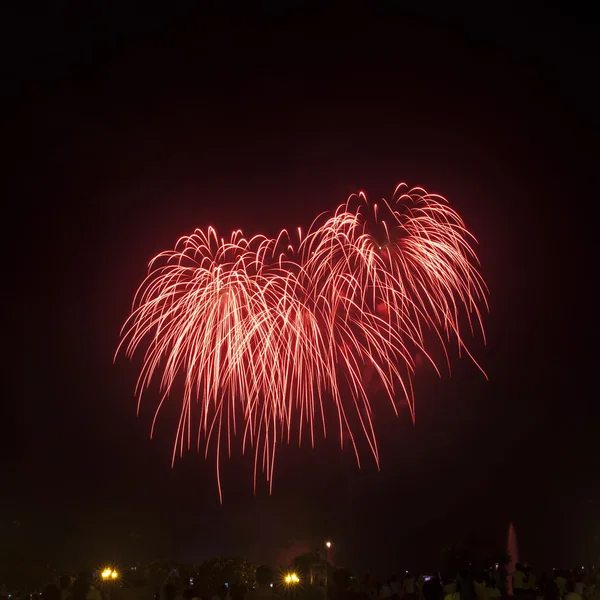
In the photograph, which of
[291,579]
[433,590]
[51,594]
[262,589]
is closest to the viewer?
[51,594]

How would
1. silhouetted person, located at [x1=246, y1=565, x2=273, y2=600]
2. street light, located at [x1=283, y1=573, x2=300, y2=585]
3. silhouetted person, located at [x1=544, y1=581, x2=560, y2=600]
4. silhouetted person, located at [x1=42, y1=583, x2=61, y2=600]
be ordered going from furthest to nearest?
street light, located at [x1=283, y1=573, x2=300, y2=585], silhouetted person, located at [x1=544, y1=581, x2=560, y2=600], silhouetted person, located at [x1=246, y1=565, x2=273, y2=600], silhouetted person, located at [x1=42, y1=583, x2=61, y2=600]

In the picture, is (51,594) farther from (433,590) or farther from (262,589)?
(433,590)

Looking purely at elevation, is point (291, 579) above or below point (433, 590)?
above

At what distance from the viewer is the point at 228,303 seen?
71.2ft

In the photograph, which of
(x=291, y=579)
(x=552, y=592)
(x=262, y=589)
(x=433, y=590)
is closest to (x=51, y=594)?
(x=262, y=589)

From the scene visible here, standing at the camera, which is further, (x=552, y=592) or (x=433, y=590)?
(x=552, y=592)

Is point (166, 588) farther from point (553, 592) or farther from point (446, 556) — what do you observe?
point (446, 556)

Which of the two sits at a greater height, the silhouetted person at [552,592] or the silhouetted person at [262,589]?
the silhouetted person at [262,589]

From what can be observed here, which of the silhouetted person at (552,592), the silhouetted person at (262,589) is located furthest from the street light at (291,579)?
the silhouetted person at (552,592)

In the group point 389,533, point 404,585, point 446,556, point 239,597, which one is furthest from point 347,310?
point 389,533

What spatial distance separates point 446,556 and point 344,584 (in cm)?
1601

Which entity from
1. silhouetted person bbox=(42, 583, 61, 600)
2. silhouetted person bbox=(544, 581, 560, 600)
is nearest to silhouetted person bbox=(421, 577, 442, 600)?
silhouetted person bbox=(544, 581, 560, 600)

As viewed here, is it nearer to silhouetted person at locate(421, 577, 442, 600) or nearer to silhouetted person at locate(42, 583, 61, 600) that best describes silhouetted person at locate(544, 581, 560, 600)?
silhouetted person at locate(421, 577, 442, 600)

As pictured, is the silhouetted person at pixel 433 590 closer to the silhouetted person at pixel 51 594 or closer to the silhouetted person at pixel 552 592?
the silhouetted person at pixel 552 592
